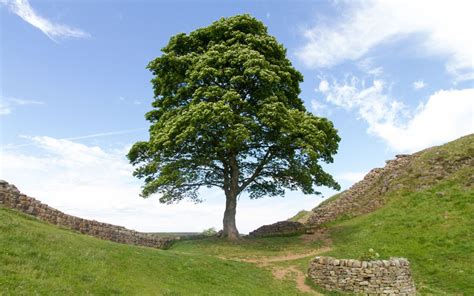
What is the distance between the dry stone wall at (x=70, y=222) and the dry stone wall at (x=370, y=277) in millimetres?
17998

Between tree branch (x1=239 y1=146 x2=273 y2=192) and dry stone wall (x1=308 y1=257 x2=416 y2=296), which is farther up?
tree branch (x1=239 y1=146 x2=273 y2=192)

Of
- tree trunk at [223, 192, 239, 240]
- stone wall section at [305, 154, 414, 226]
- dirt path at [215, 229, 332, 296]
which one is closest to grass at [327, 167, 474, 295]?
dirt path at [215, 229, 332, 296]

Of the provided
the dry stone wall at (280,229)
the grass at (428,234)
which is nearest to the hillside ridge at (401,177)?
the grass at (428,234)

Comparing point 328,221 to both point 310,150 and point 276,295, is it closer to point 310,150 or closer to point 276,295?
point 310,150

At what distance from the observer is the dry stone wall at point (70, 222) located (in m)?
25.3

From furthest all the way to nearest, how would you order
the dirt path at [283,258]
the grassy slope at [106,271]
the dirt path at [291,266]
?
the dirt path at [283,258] < the dirt path at [291,266] < the grassy slope at [106,271]

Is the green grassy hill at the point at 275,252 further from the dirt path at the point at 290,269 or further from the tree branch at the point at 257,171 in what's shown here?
the tree branch at the point at 257,171

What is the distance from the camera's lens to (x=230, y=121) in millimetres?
28578

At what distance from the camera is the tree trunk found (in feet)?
110

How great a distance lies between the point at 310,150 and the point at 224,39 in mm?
13290

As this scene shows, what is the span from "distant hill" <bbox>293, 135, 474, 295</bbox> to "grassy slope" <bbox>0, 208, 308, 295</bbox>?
9.23 metres

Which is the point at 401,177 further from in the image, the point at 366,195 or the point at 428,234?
the point at 428,234

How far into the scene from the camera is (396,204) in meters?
35.5

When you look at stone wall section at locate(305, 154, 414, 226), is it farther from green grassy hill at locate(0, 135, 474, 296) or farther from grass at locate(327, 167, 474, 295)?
grass at locate(327, 167, 474, 295)
